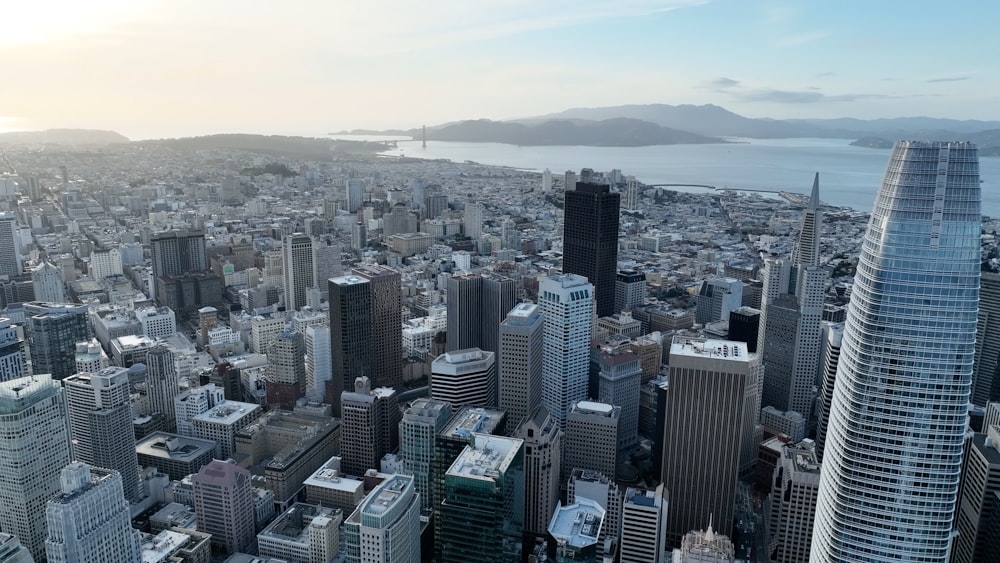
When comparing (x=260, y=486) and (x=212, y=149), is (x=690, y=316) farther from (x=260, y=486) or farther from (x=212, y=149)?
(x=212, y=149)

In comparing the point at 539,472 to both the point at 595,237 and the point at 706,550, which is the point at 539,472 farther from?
the point at 595,237

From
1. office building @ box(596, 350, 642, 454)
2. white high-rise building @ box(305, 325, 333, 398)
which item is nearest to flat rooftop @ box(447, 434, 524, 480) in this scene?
office building @ box(596, 350, 642, 454)

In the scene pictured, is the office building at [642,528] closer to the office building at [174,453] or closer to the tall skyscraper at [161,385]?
the office building at [174,453]

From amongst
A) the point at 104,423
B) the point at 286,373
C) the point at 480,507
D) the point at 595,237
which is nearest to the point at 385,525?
the point at 480,507

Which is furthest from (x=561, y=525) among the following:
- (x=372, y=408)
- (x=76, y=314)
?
(x=76, y=314)

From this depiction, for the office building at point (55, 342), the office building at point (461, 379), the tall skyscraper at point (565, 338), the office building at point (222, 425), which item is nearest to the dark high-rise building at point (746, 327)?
the tall skyscraper at point (565, 338)
